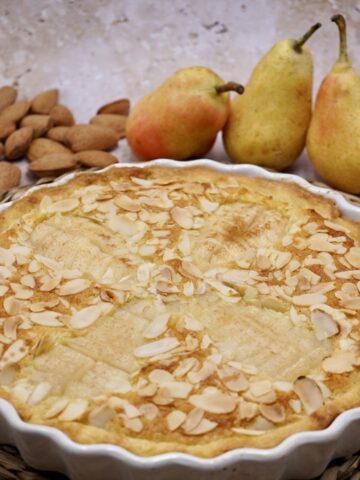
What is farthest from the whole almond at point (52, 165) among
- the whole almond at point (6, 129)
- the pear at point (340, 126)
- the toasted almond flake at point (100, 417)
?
the toasted almond flake at point (100, 417)

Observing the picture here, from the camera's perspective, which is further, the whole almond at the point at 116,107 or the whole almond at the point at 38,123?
the whole almond at the point at 116,107

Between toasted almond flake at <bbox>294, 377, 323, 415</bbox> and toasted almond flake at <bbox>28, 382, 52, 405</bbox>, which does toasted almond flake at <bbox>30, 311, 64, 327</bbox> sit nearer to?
toasted almond flake at <bbox>28, 382, 52, 405</bbox>

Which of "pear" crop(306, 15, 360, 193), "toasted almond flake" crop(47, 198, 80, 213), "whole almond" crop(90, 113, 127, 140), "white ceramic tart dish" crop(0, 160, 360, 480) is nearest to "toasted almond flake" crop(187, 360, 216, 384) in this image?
"white ceramic tart dish" crop(0, 160, 360, 480)

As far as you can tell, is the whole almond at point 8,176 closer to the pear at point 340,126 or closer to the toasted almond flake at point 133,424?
the pear at point 340,126

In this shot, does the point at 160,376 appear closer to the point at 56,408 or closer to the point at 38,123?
the point at 56,408

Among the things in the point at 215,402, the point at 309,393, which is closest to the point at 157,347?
the point at 215,402

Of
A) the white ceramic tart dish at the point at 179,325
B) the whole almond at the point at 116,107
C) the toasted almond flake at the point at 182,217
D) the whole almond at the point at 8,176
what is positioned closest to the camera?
the white ceramic tart dish at the point at 179,325
